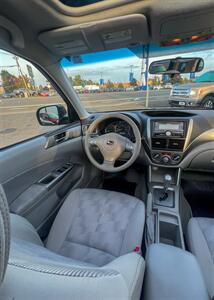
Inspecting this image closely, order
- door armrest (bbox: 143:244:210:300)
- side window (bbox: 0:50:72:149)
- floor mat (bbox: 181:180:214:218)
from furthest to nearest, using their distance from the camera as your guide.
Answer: floor mat (bbox: 181:180:214:218) < side window (bbox: 0:50:72:149) < door armrest (bbox: 143:244:210:300)

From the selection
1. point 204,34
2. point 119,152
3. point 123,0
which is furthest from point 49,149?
point 204,34

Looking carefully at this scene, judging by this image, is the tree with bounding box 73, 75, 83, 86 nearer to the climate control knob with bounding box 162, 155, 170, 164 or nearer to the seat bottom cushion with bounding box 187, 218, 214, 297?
the climate control knob with bounding box 162, 155, 170, 164

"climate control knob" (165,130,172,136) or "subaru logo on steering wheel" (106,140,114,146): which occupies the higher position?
"climate control knob" (165,130,172,136)

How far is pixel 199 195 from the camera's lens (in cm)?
237

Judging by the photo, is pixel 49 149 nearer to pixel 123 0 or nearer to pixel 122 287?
pixel 123 0

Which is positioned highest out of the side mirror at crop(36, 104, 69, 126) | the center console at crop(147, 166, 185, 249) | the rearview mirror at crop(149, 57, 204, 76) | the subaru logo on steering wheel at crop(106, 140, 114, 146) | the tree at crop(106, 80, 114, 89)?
the rearview mirror at crop(149, 57, 204, 76)

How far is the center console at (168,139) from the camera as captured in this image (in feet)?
6.12

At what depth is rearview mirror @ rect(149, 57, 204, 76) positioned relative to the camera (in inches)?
69.4

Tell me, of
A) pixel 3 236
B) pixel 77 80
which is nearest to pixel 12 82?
pixel 77 80

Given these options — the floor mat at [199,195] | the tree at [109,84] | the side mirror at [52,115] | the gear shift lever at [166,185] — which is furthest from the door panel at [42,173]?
the floor mat at [199,195]

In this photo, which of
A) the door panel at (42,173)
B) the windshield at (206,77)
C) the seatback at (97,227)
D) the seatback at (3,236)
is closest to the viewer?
the seatback at (3,236)

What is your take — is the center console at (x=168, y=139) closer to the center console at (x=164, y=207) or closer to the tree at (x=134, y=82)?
the center console at (x=164, y=207)

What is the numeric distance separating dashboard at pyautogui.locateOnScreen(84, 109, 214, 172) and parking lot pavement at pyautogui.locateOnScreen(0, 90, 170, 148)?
0.17 meters

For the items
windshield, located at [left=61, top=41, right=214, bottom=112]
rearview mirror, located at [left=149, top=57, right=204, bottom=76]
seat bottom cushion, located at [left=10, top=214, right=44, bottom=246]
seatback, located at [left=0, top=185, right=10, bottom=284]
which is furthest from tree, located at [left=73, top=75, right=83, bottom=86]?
seatback, located at [left=0, top=185, right=10, bottom=284]
